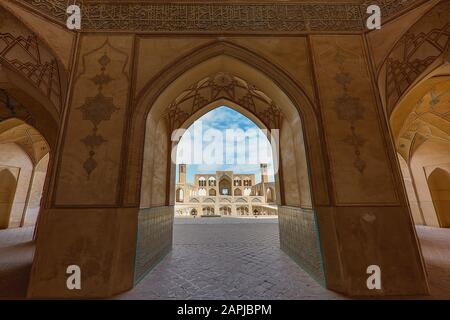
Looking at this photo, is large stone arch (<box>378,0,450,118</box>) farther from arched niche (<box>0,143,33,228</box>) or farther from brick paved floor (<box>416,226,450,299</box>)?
arched niche (<box>0,143,33,228</box>)

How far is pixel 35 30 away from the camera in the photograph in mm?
3168

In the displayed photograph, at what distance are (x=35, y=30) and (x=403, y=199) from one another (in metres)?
6.76

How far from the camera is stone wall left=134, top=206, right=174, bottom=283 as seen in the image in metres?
2.99

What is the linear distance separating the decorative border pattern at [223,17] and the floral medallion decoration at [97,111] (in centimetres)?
106

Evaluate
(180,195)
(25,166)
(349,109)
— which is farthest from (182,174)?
(349,109)

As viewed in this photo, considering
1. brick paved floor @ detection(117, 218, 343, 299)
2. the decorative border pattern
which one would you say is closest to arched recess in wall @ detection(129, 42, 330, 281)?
brick paved floor @ detection(117, 218, 343, 299)

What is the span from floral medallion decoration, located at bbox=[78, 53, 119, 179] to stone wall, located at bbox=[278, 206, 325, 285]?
3725mm

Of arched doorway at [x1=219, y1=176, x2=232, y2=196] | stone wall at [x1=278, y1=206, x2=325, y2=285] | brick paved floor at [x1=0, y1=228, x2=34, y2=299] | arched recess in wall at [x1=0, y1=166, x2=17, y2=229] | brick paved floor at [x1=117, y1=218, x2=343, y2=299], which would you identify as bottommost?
brick paved floor at [x1=117, y1=218, x2=343, y2=299]

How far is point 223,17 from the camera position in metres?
3.84

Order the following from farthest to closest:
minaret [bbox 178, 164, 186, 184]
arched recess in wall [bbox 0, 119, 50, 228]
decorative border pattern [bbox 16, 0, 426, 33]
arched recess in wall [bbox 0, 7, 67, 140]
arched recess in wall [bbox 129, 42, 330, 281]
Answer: minaret [bbox 178, 164, 186, 184] < arched recess in wall [bbox 0, 119, 50, 228] < decorative border pattern [bbox 16, 0, 426, 33] < arched recess in wall [bbox 0, 7, 67, 140] < arched recess in wall [bbox 129, 42, 330, 281]

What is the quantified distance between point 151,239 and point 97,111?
8.33ft

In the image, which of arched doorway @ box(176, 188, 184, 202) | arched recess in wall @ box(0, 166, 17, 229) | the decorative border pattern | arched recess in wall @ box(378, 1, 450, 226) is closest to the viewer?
arched recess in wall @ box(378, 1, 450, 226)

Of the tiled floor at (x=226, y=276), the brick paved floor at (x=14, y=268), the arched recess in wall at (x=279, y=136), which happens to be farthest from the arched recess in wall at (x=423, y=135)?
the brick paved floor at (x=14, y=268)

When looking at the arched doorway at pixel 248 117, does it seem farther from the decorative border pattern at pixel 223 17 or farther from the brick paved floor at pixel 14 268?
the brick paved floor at pixel 14 268
